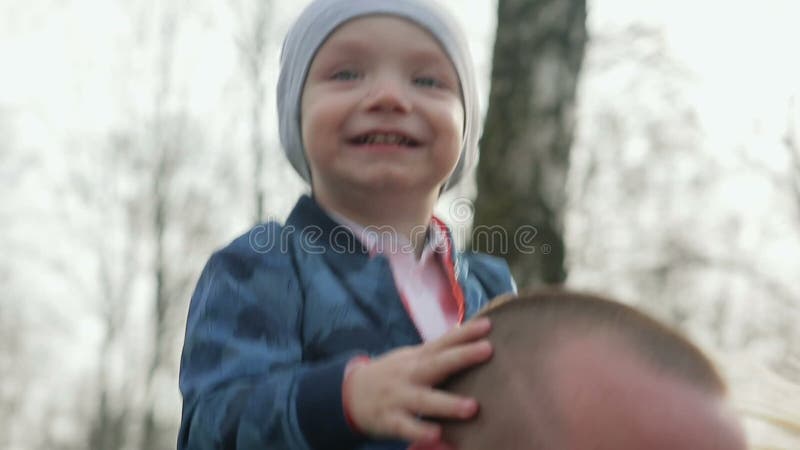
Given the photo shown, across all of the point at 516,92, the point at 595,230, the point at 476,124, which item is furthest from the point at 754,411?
the point at 595,230

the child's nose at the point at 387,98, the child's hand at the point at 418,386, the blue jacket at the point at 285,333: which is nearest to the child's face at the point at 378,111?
the child's nose at the point at 387,98

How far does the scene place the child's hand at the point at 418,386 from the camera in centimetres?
123

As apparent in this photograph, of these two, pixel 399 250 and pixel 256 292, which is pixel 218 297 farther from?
pixel 399 250

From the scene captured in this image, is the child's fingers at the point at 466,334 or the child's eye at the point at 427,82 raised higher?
the child's eye at the point at 427,82

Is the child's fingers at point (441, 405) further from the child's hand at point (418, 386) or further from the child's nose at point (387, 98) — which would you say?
the child's nose at point (387, 98)

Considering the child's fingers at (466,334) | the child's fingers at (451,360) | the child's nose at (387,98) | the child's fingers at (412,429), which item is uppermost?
the child's nose at (387,98)

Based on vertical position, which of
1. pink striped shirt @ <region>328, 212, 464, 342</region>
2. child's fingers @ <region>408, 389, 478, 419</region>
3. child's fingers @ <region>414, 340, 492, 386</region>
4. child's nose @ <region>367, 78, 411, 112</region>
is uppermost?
child's nose @ <region>367, 78, 411, 112</region>

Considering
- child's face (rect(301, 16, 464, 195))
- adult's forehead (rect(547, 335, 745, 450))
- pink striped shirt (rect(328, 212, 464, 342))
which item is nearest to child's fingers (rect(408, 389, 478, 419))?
adult's forehead (rect(547, 335, 745, 450))

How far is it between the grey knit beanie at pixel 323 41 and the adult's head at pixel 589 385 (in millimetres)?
855

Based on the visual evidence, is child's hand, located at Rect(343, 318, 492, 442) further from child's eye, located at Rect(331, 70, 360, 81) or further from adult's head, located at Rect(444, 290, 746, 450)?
child's eye, located at Rect(331, 70, 360, 81)

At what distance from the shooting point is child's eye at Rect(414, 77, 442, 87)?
1935 millimetres

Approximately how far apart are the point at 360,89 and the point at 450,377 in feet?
2.44

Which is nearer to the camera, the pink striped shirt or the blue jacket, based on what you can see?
the blue jacket

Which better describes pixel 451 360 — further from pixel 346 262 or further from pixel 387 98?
pixel 387 98
